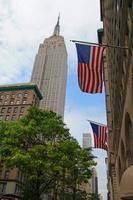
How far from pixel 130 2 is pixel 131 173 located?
8624 mm

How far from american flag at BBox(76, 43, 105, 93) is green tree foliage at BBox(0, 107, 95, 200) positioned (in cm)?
1458

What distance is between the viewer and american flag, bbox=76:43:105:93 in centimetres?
1324

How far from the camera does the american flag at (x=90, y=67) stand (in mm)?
13242

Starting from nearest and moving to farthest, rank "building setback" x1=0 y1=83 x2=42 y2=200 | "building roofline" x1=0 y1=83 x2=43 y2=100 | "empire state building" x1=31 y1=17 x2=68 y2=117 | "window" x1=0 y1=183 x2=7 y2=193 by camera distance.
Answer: "window" x1=0 y1=183 x2=7 y2=193 → "building setback" x1=0 y1=83 x2=42 y2=200 → "building roofline" x1=0 y1=83 x2=43 y2=100 → "empire state building" x1=31 y1=17 x2=68 y2=117

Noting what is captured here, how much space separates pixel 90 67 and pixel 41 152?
17216 mm

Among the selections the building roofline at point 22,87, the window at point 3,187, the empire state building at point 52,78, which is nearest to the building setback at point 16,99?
the building roofline at point 22,87

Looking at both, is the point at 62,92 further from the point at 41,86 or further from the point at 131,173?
the point at 131,173

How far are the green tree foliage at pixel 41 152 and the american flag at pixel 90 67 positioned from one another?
47.8 ft

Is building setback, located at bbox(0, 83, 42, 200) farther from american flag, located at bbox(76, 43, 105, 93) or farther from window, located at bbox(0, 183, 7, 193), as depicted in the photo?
american flag, located at bbox(76, 43, 105, 93)

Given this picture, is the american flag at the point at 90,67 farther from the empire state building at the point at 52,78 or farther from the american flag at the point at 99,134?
the empire state building at the point at 52,78

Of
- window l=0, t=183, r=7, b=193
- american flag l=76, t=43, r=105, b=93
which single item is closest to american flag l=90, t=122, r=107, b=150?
american flag l=76, t=43, r=105, b=93

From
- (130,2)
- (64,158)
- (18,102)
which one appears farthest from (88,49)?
(18,102)

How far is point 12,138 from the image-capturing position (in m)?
29.8

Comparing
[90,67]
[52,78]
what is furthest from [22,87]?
[52,78]
